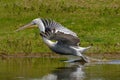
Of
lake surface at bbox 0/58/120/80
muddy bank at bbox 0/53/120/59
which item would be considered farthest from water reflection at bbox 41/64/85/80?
muddy bank at bbox 0/53/120/59

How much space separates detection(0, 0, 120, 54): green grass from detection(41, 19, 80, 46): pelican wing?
3831mm

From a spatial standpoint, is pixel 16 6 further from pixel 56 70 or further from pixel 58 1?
pixel 56 70

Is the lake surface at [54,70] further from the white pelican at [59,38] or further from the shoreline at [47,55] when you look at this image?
the shoreline at [47,55]

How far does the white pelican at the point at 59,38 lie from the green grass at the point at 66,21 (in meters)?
3.54

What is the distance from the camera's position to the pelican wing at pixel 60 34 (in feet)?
61.5

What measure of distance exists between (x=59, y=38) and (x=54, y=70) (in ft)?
5.41

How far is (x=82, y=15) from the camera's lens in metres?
29.1

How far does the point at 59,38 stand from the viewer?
1886 centimetres

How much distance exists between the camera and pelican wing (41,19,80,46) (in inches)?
738

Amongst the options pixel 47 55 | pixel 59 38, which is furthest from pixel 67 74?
pixel 47 55

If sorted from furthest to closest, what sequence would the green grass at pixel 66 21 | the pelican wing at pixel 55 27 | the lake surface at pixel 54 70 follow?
the green grass at pixel 66 21, the pelican wing at pixel 55 27, the lake surface at pixel 54 70

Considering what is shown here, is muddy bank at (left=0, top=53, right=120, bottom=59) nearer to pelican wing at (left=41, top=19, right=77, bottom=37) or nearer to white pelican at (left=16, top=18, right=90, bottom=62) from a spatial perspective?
white pelican at (left=16, top=18, right=90, bottom=62)

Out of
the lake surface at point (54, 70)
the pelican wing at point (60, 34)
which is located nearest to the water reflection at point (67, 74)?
the lake surface at point (54, 70)

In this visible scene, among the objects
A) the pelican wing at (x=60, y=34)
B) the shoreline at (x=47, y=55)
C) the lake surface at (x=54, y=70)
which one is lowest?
the shoreline at (x=47, y=55)
